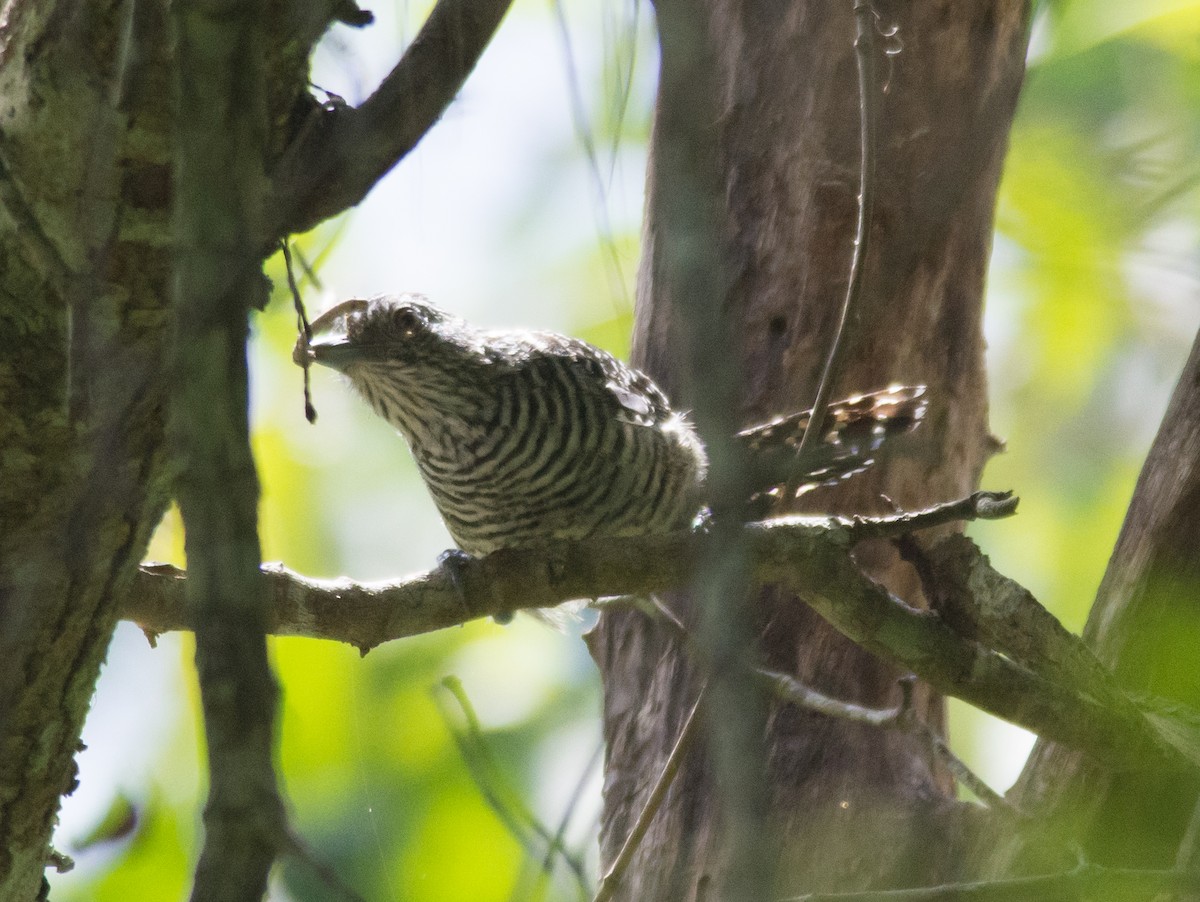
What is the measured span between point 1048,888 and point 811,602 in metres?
0.67

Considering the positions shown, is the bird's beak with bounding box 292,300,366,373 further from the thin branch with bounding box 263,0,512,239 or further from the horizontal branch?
the thin branch with bounding box 263,0,512,239

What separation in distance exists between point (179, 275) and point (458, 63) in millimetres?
875

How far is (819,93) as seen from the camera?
142 inches

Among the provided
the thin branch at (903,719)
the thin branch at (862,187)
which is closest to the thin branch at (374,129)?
the thin branch at (862,187)

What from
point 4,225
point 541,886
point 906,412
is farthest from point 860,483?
point 4,225

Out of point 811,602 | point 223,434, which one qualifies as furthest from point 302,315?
point 811,602

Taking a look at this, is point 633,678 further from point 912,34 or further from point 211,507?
point 211,507

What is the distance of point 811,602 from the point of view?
2.37m

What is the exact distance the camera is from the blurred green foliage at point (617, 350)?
4.25 m

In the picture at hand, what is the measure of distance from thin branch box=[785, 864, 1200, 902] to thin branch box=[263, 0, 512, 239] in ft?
4.09

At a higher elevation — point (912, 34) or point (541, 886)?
point (912, 34)

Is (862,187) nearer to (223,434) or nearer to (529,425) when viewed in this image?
(223,434)

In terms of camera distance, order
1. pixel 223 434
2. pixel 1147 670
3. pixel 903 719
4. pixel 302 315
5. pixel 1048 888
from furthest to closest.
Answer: pixel 1147 670, pixel 903 719, pixel 1048 888, pixel 302 315, pixel 223 434

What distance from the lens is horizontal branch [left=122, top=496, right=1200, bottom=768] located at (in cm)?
→ 226
